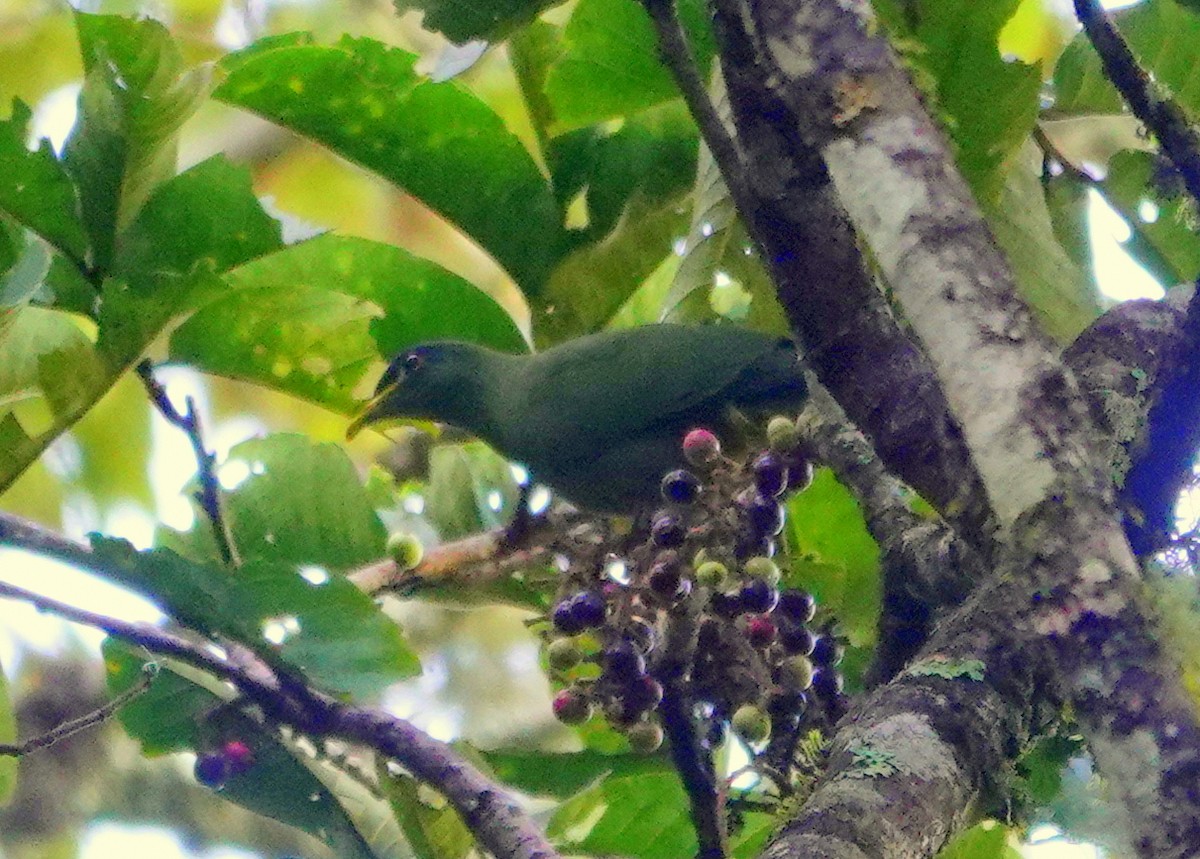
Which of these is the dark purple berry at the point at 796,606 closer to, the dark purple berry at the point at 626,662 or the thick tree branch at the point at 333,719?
the dark purple berry at the point at 626,662

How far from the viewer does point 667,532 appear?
2.05 meters

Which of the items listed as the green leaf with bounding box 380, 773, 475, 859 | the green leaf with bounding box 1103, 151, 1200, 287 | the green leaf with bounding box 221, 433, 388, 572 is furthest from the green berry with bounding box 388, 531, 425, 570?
the green leaf with bounding box 1103, 151, 1200, 287

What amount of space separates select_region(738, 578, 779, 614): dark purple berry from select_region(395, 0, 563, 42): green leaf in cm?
99

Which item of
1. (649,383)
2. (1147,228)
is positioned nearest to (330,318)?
(649,383)

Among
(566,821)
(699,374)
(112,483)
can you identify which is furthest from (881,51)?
(112,483)

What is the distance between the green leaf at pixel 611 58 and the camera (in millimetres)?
2822

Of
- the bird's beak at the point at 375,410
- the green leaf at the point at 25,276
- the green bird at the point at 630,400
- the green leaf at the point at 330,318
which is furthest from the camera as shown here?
the bird's beak at the point at 375,410

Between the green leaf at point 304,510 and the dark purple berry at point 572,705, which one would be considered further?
the green leaf at point 304,510

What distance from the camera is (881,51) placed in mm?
1893

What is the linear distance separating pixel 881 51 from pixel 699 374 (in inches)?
67.0

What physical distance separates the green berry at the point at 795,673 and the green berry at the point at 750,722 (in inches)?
5.2

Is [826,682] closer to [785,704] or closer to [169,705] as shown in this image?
[785,704]

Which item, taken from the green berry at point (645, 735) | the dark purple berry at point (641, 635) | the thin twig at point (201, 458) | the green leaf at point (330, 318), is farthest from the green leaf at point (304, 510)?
the dark purple berry at point (641, 635)

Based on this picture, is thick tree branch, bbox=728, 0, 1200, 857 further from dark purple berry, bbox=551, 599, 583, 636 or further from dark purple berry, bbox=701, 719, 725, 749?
dark purple berry, bbox=551, 599, 583, 636
